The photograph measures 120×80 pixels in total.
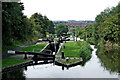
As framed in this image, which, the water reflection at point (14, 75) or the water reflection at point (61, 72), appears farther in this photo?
the water reflection at point (61, 72)

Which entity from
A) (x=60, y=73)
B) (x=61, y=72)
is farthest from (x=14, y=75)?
(x=61, y=72)

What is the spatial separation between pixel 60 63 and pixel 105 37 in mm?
23192

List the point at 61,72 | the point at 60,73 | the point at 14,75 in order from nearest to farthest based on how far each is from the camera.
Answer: the point at 14,75, the point at 60,73, the point at 61,72

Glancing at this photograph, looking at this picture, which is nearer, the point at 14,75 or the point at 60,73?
the point at 14,75

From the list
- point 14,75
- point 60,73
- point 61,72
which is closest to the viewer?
point 14,75

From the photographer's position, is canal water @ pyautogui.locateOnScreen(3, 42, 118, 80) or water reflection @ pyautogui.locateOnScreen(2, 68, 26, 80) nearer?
water reflection @ pyautogui.locateOnScreen(2, 68, 26, 80)

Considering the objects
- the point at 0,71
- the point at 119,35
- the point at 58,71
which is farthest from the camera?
the point at 119,35

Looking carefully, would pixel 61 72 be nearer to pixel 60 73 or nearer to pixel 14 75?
pixel 60 73

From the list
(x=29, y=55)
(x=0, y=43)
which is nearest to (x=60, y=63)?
(x=29, y=55)

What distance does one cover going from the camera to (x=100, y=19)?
50.9m

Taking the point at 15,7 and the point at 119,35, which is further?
the point at 119,35

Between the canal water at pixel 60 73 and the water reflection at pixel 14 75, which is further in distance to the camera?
the canal water at pixel 60 73

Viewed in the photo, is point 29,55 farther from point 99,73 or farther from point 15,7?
point 99,73

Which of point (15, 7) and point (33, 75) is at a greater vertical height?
point (15, 7)
